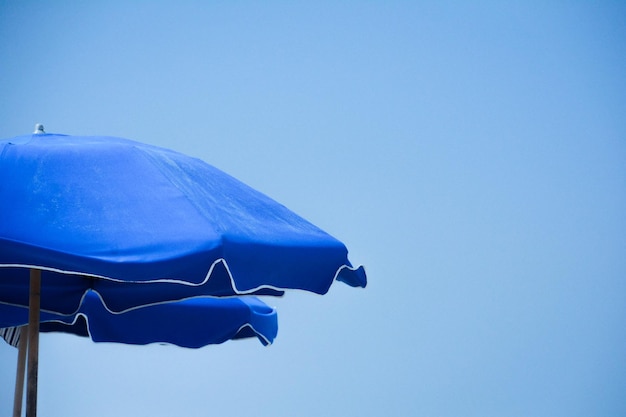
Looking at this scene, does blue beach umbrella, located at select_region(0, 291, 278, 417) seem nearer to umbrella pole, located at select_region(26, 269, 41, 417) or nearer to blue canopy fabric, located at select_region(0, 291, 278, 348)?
blue canopy fabric, located at select_region(0, 291, 278, 348)

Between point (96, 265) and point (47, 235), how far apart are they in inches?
7.5

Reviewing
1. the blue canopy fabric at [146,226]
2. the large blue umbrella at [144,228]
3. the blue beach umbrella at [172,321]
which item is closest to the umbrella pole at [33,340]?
the large blue umbrella at [144,228]

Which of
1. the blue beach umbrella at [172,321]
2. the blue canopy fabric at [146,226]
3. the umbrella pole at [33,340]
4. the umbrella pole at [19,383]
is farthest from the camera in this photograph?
the blue beach umbrella at [172,321]

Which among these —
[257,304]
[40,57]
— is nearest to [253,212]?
[257,304]

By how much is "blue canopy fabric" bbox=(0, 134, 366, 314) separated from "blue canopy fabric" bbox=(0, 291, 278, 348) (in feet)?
2.22

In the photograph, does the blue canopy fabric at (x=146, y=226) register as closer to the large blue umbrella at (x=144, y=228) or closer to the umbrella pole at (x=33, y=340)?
the large blue umbrella at (x=144, y=228)

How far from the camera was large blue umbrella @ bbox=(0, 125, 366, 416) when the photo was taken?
2.33m

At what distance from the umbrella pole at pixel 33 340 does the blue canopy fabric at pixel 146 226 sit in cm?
23

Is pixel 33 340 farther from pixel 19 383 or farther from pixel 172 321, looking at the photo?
pixel 172 321

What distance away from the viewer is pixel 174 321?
3.92 meters

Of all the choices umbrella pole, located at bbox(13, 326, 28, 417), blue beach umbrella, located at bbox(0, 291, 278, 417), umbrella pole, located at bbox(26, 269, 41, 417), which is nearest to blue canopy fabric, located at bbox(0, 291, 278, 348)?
blue beach umbrella, located at bbox(0, 291, 278, 417)

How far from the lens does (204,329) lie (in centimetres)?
400

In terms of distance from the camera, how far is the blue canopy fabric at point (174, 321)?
12.3 ft

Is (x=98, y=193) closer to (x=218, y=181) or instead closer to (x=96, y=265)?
(x=96, y=265)
